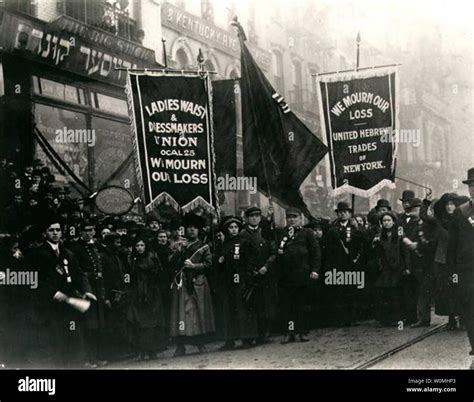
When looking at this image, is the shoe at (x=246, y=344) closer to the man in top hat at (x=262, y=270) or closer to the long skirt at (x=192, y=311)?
the man in top hat at (x=262, y=270)

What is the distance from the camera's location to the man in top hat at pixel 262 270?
726 cm

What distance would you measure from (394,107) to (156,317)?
3944mm

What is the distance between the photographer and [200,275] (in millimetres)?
7086

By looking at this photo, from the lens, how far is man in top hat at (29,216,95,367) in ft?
19.6

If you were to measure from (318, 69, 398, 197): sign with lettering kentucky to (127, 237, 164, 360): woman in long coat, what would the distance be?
2.79 metres

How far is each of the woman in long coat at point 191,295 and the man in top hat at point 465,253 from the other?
2.55 meters

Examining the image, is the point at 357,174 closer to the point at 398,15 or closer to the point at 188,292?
the point at 398,15

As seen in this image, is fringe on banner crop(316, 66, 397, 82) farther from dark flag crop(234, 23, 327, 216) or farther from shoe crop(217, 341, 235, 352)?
shoe crop(217, 341, 235, 352)

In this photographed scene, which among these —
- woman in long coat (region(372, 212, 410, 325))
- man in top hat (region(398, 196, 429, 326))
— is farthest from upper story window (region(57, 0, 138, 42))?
man in top hat (region(398, 196, 429, 326))

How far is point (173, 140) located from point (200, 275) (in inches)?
A: 59.2

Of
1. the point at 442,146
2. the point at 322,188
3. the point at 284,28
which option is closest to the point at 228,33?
the point at 284,28

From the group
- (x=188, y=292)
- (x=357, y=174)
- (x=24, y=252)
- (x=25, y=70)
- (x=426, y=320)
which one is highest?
(x=25, y=70)

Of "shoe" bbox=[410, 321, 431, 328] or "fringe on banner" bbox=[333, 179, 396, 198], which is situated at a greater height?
"fringe on banner" bbox=[333, 179, 396, 198]

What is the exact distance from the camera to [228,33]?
427 inches
